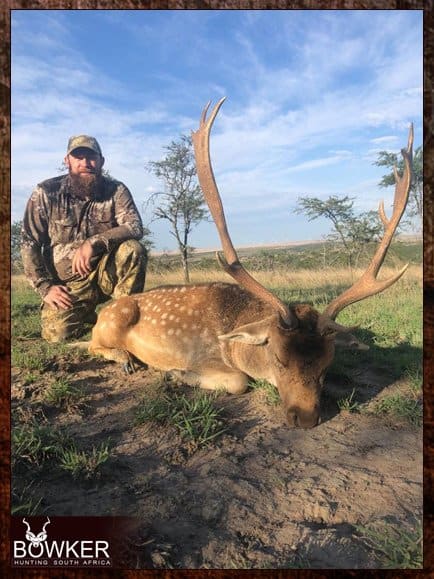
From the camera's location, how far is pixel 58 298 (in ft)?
17.8

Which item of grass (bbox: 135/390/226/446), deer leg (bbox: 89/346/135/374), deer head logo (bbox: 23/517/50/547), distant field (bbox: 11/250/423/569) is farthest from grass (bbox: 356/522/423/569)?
deer leg (bbox: 89/346/135/374)

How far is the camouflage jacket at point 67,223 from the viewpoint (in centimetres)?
545

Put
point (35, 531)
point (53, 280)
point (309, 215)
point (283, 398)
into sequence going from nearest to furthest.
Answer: point (35, 531) → point (283, 398) → point (53, 280) → point (309, 215)

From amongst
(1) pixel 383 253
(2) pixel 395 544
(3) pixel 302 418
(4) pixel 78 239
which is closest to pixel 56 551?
(2) pixel 395 544

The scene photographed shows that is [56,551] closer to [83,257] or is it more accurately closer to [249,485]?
Result: [249,485]

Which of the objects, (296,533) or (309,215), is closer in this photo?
(296,533)

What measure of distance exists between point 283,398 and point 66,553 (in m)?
1.81

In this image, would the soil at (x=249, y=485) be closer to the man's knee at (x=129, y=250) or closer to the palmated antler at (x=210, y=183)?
the palmated antler at (x=210, y=183)

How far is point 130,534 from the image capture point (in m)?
2.02

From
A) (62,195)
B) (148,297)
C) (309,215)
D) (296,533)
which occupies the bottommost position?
(296,533)

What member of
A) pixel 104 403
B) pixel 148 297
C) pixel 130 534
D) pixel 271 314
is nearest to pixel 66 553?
pixel 130 534

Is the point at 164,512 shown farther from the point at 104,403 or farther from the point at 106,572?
the point at 104,403

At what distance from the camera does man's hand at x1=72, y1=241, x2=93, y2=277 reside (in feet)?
17.2

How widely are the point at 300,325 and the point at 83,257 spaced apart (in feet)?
10.00
